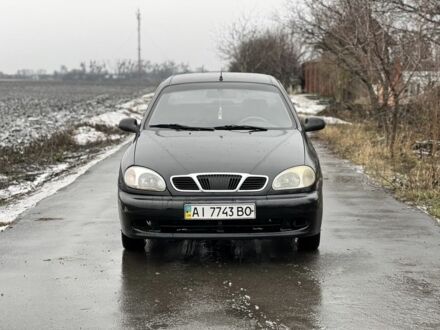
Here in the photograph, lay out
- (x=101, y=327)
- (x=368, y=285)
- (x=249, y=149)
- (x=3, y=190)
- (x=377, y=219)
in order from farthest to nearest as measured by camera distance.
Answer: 1. (x=3, y=190)
2. (x=377, y=219)
3. (x=249, y=149)
4. (x=368, y=285)
5. (x=101, y=327)

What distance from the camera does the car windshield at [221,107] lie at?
6.56 meters

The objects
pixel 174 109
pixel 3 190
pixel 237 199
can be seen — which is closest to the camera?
pixel 237 199

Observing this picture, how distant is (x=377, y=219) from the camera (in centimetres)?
733

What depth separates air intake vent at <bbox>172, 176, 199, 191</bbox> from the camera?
5.30 meters

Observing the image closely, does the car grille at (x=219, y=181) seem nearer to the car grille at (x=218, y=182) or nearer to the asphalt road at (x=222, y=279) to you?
the car grille at (x=218, y=182)

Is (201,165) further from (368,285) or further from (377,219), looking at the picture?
(377,219)

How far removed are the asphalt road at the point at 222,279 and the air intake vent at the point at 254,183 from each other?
25.5 inches

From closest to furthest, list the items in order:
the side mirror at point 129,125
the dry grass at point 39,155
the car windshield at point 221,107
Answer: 1. the car windshield at point 221,107
2. the side mirror at point 129,125
3. the dry grass at point 39,155

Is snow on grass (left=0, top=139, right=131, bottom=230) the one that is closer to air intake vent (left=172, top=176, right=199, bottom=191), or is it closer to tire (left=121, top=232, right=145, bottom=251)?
tire (left=121, top=232, right=145, bottom=251)

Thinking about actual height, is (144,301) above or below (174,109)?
below

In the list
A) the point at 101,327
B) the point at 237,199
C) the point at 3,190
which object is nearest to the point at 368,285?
the point at 237,199

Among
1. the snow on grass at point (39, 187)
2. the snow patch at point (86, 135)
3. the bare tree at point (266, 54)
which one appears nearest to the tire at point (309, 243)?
the snow on grass at point (39, 187)

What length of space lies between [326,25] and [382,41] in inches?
330

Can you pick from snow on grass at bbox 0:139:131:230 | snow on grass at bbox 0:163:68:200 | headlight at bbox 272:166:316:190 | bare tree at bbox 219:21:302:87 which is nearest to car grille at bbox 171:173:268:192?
headlight at bbox 272:166:316:190
